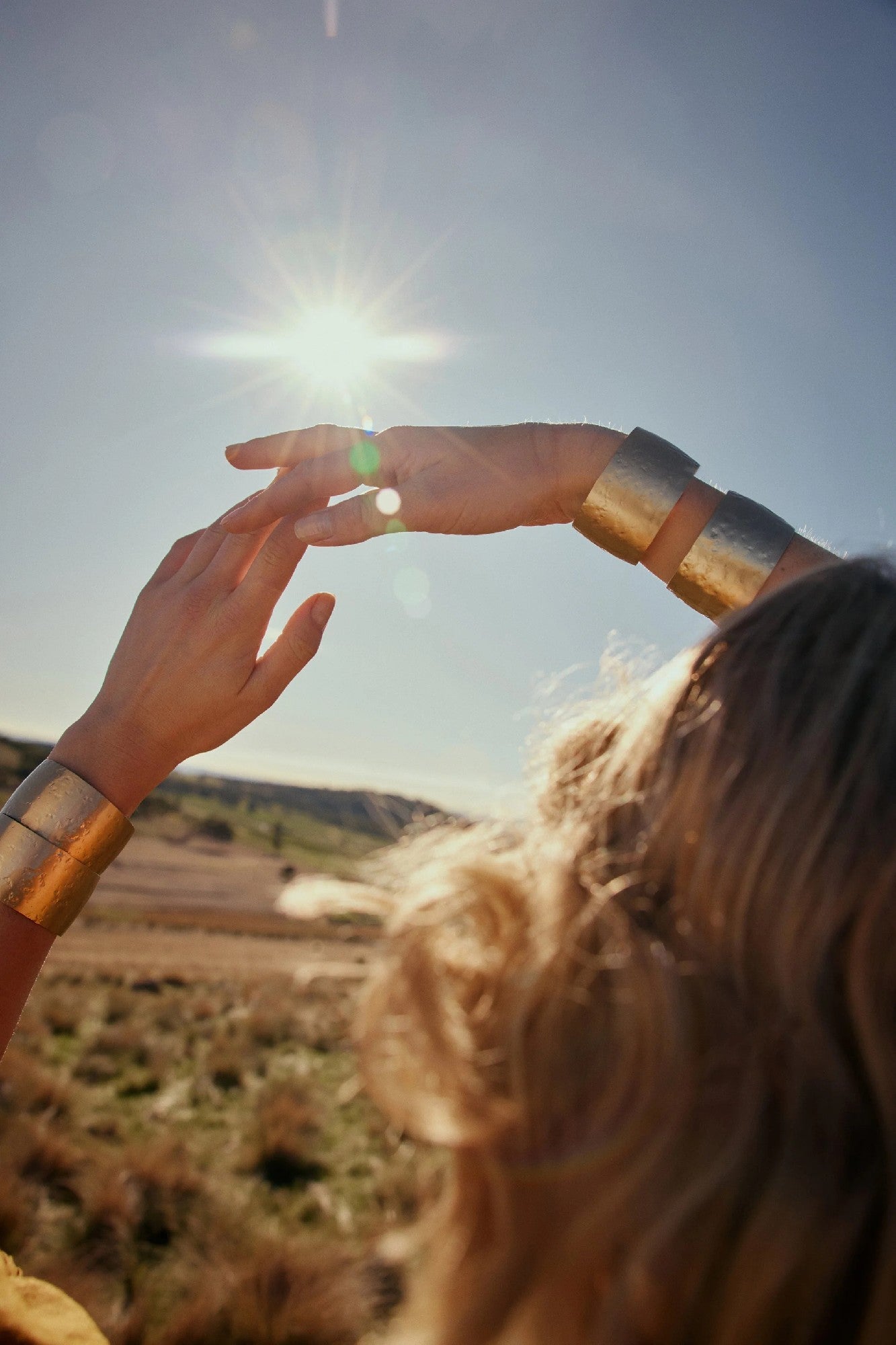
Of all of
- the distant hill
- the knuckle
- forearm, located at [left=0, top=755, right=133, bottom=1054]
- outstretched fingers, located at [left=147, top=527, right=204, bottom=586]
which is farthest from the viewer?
the distant hill

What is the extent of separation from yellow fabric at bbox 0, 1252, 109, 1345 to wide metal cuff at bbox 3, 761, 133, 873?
84 cm

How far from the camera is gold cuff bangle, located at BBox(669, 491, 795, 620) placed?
1935mm

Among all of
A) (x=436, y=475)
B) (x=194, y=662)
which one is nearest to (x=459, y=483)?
(x=436, y=475)

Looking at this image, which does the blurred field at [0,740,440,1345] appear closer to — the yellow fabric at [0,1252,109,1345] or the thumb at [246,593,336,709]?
the thumb at [246,593,336,709]

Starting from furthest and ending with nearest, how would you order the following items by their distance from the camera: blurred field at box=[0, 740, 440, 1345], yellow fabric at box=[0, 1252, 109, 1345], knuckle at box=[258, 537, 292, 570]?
1. blurred field at box=[0, 740, 440, 1345]
2. knuckle at box=[258, 537, 292, 570]
3. yellow fabric at box=[0, 1252, 109, 1345]

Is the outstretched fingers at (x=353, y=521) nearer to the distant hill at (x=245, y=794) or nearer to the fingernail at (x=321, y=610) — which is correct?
the fingernail at (x=321, y=610)

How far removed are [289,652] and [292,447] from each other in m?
0.56

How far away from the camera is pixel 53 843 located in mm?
1718

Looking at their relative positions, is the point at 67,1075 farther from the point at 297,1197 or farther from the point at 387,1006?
the point at 387,1006

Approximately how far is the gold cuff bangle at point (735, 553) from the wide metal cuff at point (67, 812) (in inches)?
60.3

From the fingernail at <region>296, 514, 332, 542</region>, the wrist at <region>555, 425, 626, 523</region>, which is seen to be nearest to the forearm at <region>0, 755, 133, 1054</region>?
the fingernail at <region>296, 514, 332, 542</region>

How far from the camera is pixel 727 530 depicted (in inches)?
76.9

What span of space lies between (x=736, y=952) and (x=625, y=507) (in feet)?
4.65

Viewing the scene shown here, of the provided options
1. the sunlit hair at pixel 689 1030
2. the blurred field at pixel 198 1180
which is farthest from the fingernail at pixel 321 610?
the blurred field at pixel 198 1180
